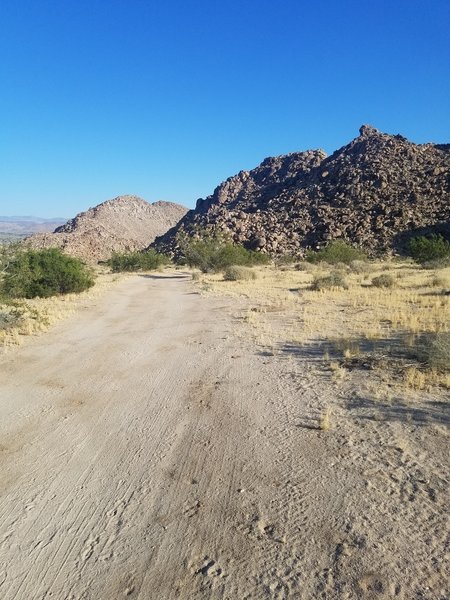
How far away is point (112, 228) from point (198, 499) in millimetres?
125214

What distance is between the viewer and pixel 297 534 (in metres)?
3.86

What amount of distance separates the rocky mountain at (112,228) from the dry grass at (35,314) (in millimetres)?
43826

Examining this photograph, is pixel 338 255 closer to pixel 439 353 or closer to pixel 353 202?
pixel 353 202

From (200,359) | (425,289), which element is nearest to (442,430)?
(200,359)

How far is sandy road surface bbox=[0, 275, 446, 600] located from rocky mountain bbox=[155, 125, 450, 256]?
5001cm

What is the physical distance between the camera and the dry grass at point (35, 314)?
1246 cm

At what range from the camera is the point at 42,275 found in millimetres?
22453

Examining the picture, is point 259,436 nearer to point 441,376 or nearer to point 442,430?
point 442,430

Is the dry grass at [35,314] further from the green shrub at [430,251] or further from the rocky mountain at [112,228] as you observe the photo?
the rocky mountain at [112,228]

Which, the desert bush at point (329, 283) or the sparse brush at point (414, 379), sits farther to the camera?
the desert bush at point (329, 283)

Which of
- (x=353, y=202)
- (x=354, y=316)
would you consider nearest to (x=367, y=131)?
(x=353, y=202)

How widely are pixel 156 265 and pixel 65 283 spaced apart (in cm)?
3057

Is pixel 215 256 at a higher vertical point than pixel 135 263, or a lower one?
higher

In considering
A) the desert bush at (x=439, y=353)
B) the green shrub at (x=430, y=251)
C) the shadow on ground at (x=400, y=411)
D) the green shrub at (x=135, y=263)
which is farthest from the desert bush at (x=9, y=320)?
the green shrub at (x=135, y=263)
